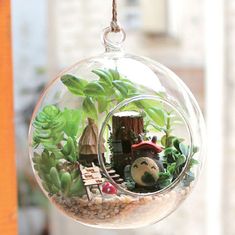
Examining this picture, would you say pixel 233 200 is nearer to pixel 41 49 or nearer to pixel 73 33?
pixel 73 33

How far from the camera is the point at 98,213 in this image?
37.8 inches

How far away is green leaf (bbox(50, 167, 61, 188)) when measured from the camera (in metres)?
0.96

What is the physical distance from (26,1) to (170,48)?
1.22 metres

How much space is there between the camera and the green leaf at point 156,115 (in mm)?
947

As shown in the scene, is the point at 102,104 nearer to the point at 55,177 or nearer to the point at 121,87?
the point at 121,87

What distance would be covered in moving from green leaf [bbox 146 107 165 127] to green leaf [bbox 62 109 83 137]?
0.11 metres

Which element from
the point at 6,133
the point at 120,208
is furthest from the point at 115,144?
the point at 6,133

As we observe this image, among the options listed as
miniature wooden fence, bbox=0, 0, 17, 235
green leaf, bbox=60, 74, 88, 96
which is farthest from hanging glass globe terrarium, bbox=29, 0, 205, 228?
miniature wooden fence, bbox=0, 0, 17, 235

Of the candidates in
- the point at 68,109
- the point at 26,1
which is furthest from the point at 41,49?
the point at 68,109

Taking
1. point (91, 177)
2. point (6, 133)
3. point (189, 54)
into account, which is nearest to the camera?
point (91, 177)

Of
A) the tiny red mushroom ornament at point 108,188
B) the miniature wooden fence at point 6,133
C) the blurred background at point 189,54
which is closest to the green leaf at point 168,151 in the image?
the tiny red mushroom ornament at point 108,188

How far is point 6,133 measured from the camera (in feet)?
4.03

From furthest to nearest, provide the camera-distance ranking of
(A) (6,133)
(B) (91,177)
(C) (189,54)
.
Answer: (C) (189,54) < (A) (6,133) < (B) (91,177)

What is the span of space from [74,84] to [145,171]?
0.58ft
